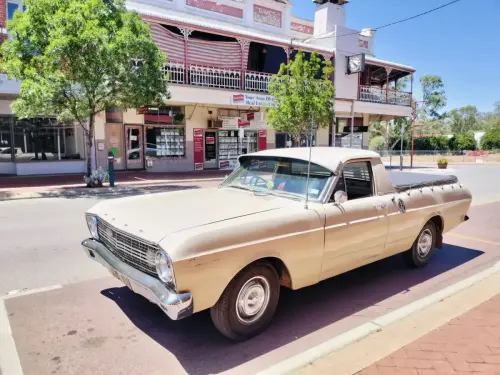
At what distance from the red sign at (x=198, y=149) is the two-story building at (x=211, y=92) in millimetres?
51

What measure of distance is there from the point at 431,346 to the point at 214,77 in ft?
56.8

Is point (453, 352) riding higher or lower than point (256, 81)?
lower

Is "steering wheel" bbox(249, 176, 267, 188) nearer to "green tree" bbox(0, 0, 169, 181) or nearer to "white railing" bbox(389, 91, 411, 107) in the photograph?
"green tree" bbox(0, 0, 169, 181)

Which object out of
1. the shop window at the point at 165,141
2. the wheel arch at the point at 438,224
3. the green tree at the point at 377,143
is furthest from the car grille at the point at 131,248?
the green tree at the point at 377,143

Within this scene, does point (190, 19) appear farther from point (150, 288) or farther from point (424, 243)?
point (150, 288)

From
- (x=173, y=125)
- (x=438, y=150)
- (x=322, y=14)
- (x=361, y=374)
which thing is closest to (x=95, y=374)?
(x=361, y=374)

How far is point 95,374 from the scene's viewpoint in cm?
292

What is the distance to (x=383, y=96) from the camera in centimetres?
2641

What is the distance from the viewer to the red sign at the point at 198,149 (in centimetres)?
2039

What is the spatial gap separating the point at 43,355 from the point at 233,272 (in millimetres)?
1645

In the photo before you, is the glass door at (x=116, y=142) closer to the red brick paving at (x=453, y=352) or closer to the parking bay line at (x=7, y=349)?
the parking bay line at (x=7, y=349)

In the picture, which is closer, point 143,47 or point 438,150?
point 143,47

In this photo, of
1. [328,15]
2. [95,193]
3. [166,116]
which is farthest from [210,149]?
[328,15]

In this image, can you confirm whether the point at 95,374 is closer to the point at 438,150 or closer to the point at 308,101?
the point at 308,101
